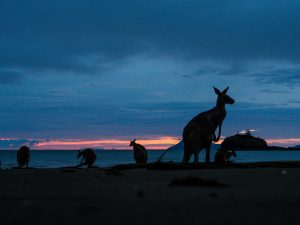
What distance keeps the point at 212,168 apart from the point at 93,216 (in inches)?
302

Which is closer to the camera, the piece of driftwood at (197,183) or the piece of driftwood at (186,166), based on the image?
the piece of driftwood at (197,183)

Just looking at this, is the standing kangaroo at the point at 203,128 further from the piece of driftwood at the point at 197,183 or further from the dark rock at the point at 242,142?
the dark rock at the point at 242,142

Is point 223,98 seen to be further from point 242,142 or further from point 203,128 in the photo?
point 242,142

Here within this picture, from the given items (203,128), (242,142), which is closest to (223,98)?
(203,128)

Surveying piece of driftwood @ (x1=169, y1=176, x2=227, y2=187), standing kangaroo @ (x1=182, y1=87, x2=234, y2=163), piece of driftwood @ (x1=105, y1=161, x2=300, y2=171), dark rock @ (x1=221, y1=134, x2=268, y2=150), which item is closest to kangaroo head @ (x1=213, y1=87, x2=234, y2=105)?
standing kangaroo @ (x1=182, y1=87, x2=234, y2=163)

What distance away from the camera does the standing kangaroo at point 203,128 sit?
13320mm

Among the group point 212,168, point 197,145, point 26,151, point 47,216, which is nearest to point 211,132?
point 197,145

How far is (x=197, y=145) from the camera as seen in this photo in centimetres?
1335

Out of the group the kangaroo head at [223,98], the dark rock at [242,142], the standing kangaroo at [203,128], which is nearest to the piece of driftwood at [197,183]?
the standing kangaroo at [203,128]

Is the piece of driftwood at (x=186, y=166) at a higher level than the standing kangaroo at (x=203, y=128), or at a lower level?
lower

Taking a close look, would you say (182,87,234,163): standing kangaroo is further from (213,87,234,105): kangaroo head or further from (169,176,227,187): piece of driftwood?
(169,176,227,187): piece of driftwood

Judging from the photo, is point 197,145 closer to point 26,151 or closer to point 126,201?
point 126,201

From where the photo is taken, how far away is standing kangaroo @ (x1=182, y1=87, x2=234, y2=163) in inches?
524

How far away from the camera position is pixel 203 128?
13359mm
